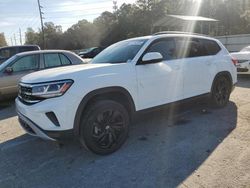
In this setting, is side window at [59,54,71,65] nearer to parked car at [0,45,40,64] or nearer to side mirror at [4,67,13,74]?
side mirror at [4,67,13,74]

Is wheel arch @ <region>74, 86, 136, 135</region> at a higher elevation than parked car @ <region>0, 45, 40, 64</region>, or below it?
below

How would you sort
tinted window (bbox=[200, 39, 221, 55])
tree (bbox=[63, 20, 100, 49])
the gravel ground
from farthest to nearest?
1. tree (bbox=[63, 20, 100, 49])
2. tinted window (bbox=[200, 39, 221, 55])
3. the gravel ground

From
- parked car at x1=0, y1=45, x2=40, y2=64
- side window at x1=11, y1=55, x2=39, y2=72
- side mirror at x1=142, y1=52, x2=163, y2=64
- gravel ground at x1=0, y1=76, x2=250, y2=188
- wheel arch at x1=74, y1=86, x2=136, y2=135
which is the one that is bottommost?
gravel ground at x1=0, y1=76, x2=250, y2=188

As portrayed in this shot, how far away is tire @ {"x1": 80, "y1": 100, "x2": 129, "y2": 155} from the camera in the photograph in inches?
153

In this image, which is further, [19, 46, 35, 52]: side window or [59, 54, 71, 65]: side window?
[19, 46, 35, 52]: side window

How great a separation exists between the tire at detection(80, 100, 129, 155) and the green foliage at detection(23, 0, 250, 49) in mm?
30480

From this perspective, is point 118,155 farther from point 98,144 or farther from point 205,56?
point 205,56

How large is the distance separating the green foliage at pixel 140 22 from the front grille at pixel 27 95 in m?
30.8

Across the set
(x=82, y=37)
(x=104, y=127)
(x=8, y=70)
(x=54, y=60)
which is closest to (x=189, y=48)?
(x=104, y=127)

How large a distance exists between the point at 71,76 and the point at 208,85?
3.20 meters

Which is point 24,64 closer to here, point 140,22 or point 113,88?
point 113,88

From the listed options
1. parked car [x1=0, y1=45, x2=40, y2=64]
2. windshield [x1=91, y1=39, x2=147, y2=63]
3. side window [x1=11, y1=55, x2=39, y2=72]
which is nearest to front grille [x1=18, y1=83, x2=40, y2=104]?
windshield [x1=91, y1=39, x2=147, y2=63]

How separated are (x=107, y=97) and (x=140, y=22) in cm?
4561

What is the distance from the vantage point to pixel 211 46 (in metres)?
5.97
